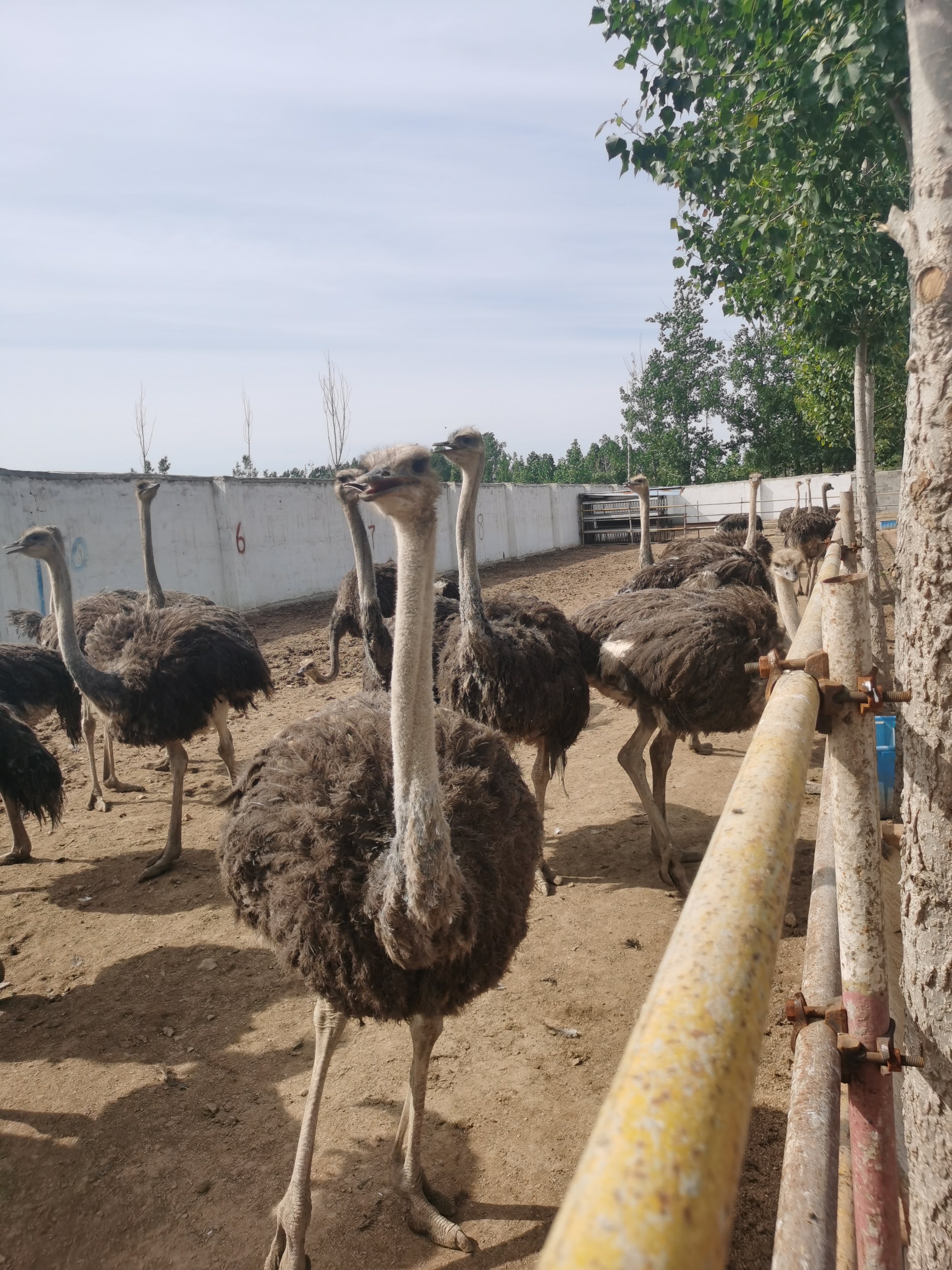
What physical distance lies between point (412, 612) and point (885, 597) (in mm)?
11764

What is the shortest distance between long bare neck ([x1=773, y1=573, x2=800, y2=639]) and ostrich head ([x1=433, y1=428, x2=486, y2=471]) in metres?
1.74

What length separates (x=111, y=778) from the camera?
21.0 ft

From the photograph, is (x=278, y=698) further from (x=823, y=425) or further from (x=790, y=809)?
(x=823, y=425)

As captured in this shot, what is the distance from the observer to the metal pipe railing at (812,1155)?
3.17 ft

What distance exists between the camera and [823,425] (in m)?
18.5

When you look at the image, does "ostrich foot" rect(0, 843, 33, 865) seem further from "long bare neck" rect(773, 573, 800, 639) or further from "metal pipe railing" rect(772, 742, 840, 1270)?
"metal pipe railing" rect(772, 742, 840, 1270)

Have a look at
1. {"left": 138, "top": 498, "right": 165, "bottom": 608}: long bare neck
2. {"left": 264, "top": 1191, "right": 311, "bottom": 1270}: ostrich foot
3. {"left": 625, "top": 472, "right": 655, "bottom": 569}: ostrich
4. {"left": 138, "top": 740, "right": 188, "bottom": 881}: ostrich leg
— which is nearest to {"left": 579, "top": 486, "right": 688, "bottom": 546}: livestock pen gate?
{"left": 625, "top": 472, "right": 655, "bottom": 569}: ostrich

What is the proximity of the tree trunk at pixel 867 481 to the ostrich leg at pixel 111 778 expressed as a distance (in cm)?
517

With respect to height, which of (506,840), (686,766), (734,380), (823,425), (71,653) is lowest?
(686,766)

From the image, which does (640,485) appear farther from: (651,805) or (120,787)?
A: (120,787)

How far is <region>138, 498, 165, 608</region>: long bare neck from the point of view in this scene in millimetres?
6898

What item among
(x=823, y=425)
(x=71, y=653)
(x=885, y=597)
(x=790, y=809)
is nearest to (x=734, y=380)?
(x=823, y=425)

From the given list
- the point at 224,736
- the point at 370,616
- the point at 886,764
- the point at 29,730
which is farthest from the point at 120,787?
the point at 886,764

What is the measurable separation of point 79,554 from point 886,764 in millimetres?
10011
